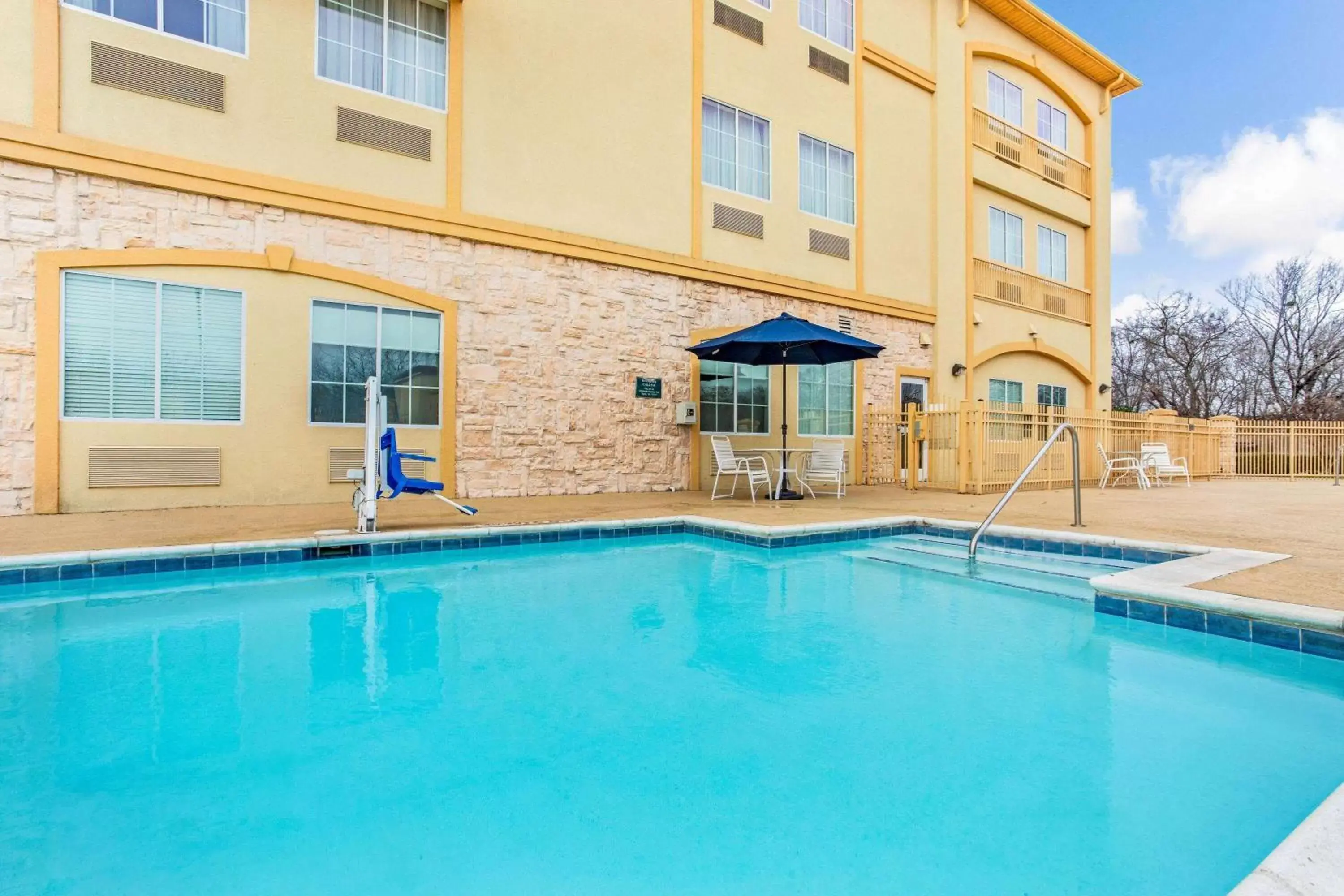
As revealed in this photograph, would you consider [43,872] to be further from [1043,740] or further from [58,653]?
[1043,740]

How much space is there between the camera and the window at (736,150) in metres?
9.77

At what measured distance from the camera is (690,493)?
926 cm

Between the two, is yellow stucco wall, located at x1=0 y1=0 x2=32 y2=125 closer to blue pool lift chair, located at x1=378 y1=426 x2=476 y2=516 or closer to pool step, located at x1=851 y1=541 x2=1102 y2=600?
blue pool lift chair, located at x1=378 y1=426 x2=476 y2=516

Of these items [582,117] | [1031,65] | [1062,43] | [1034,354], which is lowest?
[1034,354]

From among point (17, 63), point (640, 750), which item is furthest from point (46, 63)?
point (640, 750)

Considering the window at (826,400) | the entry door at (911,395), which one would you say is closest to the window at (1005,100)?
the entry door at (911,395)

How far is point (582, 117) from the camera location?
8.63 meters

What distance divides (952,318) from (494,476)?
29.5 feet

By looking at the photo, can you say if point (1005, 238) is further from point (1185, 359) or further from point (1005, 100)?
point (1185, 359)

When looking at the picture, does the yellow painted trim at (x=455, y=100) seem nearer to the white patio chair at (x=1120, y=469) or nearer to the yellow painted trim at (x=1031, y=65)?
the yellow painted trim at (x=1031, y=65)

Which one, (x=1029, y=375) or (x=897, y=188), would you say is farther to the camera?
(x=1029, y=375)

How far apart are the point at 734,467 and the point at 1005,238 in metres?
8.84

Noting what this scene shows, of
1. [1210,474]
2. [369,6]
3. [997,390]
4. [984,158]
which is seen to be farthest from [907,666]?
[1210,474]

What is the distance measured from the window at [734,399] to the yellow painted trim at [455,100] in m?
3.91
